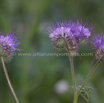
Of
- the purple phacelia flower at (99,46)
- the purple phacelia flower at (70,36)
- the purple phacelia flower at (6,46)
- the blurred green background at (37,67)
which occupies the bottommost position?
the purple phacelia flower at (99,46)

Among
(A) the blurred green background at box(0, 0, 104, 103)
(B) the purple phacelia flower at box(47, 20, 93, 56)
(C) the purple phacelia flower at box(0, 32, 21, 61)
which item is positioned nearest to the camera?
(B) the purple phacelia flower at box(47, 20, 93, 56)

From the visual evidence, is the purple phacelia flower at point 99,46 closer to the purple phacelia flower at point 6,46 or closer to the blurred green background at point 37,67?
the purple phacelia flower at point 6,46

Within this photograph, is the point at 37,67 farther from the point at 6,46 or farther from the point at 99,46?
the point at 99,46

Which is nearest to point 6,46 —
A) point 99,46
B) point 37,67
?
point 99,46

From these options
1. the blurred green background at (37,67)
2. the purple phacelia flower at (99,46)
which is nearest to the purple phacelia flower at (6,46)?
the purple phacelia flower at (99,46)

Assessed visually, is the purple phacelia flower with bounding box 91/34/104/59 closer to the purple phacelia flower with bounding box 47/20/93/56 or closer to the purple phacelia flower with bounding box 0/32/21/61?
the purple phacelia flower with bounding box 47/20/93/56

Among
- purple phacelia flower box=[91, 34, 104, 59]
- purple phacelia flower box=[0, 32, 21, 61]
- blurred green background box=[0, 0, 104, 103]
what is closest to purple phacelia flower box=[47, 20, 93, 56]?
purple phacelia flower box=[91, 34, 104, 59]

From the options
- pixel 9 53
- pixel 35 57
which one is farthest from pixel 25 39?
pixel 9 53

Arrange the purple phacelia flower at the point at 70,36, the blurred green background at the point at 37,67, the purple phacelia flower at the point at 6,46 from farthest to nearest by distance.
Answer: the blurred green background at the point at 37,67
the purple phacelia flower at the point at 6,46
the purple phacelia flower at the point at 70,36

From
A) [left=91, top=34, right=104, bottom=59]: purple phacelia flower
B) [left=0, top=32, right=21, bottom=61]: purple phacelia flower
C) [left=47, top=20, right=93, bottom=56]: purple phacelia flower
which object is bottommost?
[left=91, top=34, right=104, bottom=59]: purple phacelia flower

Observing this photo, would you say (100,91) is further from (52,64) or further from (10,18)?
(10,18)
